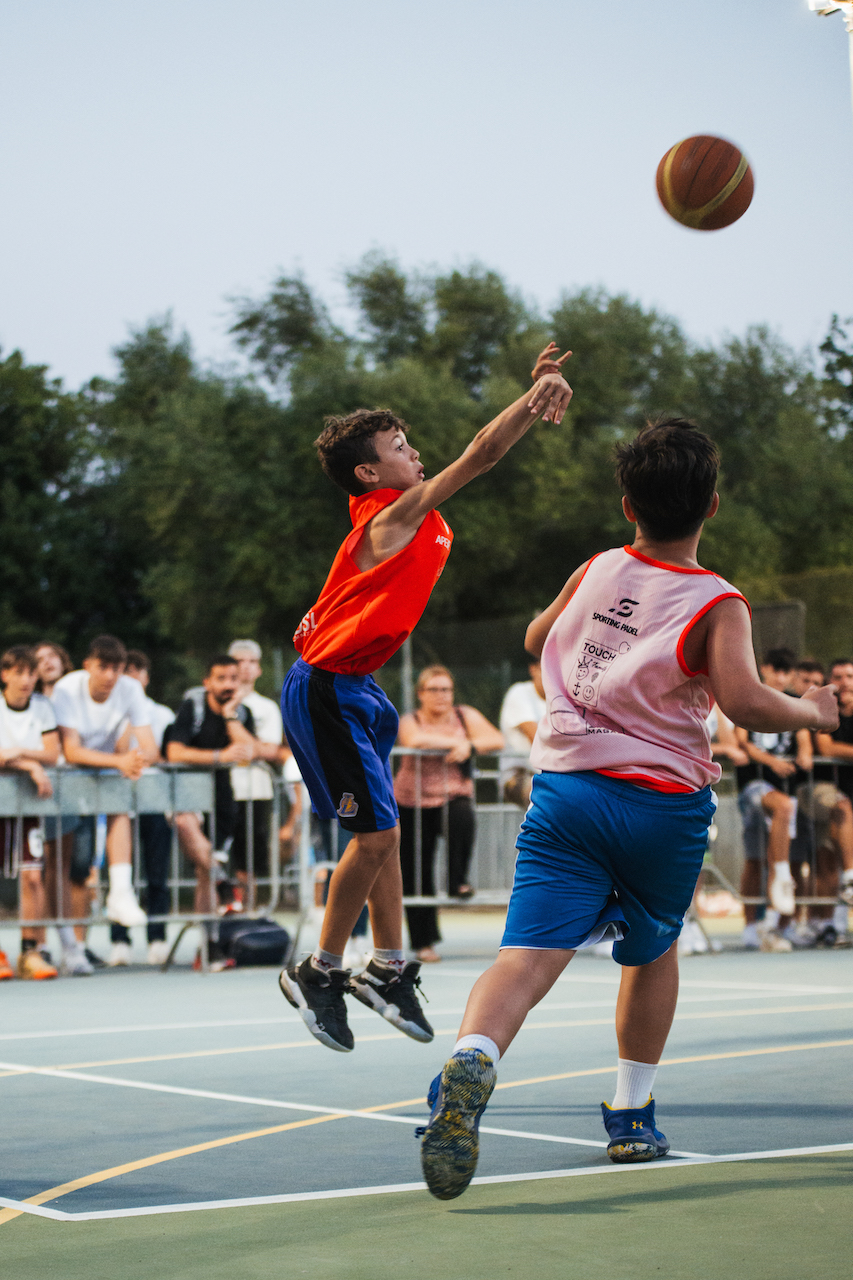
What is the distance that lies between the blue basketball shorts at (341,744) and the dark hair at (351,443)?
2.17 feet

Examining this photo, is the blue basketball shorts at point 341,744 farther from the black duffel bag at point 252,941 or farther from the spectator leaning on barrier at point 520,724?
the spectator leaning on barrier at point 520,724

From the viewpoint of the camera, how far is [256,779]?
1151 centimetres

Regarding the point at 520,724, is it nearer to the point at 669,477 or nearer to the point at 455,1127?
the point at 669,477

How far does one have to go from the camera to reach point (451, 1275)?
10.4 feet

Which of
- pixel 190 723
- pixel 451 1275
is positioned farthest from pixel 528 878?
pixel 190 723

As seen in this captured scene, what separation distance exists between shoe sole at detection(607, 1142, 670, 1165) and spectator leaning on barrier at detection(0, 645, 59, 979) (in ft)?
23.2

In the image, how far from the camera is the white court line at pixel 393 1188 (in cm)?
379

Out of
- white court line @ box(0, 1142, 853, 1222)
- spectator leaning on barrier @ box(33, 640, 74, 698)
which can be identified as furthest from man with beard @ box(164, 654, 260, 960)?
white court line @ box(0, 1142, 853, 1222)

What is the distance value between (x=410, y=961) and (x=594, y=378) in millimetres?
36398

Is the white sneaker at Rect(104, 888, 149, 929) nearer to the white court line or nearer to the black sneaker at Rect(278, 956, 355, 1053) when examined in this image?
the black sneaker at Rect(278, 956, 355, 1053)

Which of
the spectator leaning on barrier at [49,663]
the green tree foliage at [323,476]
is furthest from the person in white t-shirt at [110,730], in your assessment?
the green tree foliage at [323,476]

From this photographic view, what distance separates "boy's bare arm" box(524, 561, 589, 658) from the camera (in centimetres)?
406

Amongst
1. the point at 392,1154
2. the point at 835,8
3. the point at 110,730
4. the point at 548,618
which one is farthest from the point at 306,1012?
the point at 835,8

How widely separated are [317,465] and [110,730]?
85.6 ft
